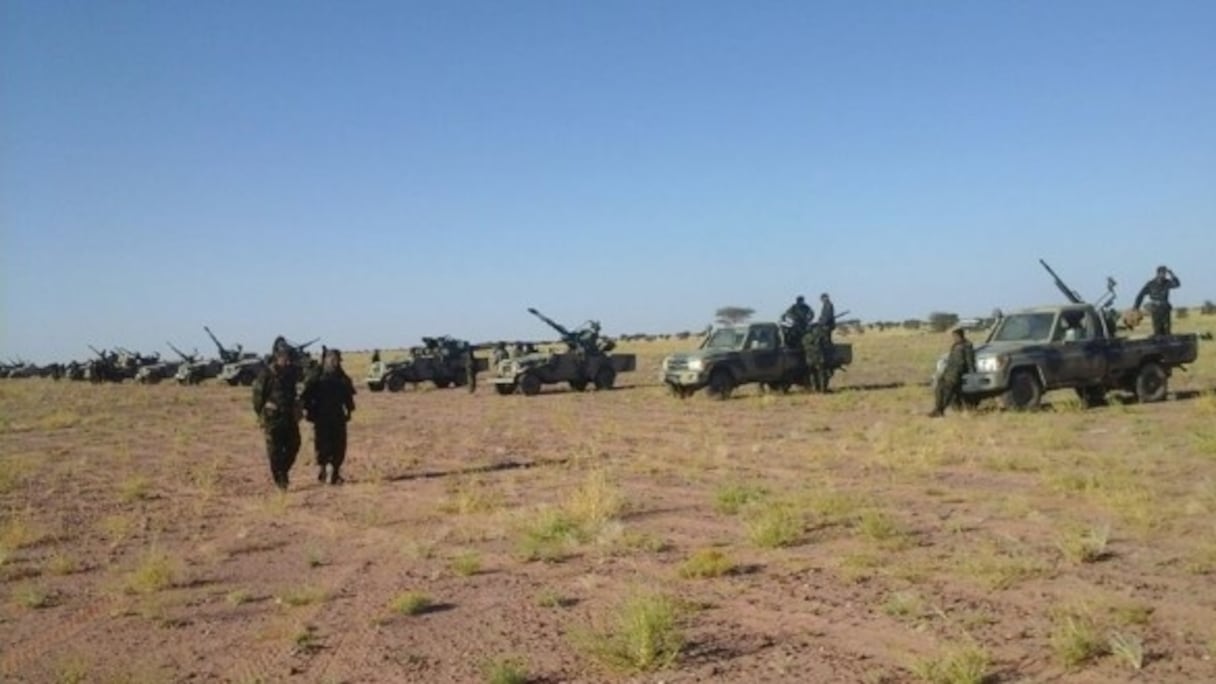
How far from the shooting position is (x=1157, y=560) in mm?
7402

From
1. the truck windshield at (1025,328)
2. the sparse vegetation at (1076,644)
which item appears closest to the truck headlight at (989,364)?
the truck windshield at (1025,328)

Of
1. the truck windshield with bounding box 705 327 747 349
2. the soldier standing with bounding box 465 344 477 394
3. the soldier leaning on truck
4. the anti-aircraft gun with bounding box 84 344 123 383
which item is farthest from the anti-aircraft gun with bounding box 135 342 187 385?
the soldier leaning on truck

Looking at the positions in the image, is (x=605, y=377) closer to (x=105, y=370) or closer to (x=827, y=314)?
(x=827, y=314)

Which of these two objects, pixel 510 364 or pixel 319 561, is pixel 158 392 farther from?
pixel 319 561

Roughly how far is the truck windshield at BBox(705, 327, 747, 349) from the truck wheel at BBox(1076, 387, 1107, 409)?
7.53 metres

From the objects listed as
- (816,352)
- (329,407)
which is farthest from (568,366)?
(329,407)

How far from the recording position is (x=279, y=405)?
12.9m

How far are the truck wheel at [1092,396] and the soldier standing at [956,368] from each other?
285 centimetres

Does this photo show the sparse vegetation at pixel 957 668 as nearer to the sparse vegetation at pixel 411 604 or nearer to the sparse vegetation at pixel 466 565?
the sparse vegetation at pixel 411 604

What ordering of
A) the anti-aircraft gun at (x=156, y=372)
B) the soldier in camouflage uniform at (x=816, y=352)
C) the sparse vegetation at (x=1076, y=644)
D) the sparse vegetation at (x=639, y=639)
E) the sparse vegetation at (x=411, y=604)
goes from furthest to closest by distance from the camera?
the anti-aircraft gun at (x=156, y=372) < the soldier in camouflage uniform at (x=816, y=352) < the sparse vegetation at (x=411, y=604) < the sparse vegetation at (x=639, y=639) < the sparse vegetation at (x=1076, y=644)

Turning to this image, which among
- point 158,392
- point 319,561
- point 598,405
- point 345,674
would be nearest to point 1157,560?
point 345,674

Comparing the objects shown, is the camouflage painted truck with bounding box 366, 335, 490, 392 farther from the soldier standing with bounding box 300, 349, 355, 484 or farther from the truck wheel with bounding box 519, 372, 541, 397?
the soldier standing with bounding box 300, 349, 355, 484

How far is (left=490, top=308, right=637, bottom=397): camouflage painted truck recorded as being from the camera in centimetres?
3031

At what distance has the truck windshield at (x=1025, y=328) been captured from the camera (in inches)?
705
